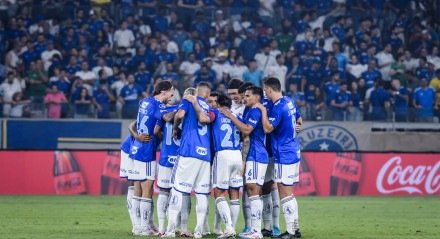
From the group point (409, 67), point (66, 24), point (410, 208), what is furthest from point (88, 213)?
point (409, 67)

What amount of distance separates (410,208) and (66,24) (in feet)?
45.1

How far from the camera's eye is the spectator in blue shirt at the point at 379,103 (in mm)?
31750

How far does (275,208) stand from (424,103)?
597 inches

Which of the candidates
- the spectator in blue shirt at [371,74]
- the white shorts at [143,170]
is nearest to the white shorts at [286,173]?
the white shorts at [143,170]

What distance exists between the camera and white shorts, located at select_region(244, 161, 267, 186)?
16.9 meters

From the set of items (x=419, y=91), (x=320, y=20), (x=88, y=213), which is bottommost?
(x=88, y=213)

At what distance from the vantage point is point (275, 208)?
17.9 m

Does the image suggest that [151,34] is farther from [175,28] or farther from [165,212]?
[165,212]

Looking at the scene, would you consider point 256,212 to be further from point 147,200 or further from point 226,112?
point 147,200

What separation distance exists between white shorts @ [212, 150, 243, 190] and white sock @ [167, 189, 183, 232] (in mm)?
592

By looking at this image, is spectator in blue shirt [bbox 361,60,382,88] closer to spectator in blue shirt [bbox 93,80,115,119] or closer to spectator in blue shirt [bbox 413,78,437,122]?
spectator in blue shirt [bbox 413,78,437,122]

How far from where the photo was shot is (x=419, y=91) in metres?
32.2

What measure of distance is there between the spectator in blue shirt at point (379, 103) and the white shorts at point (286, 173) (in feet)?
49.5

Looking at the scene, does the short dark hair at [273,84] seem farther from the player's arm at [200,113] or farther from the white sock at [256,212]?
the white sock at [256,212]
